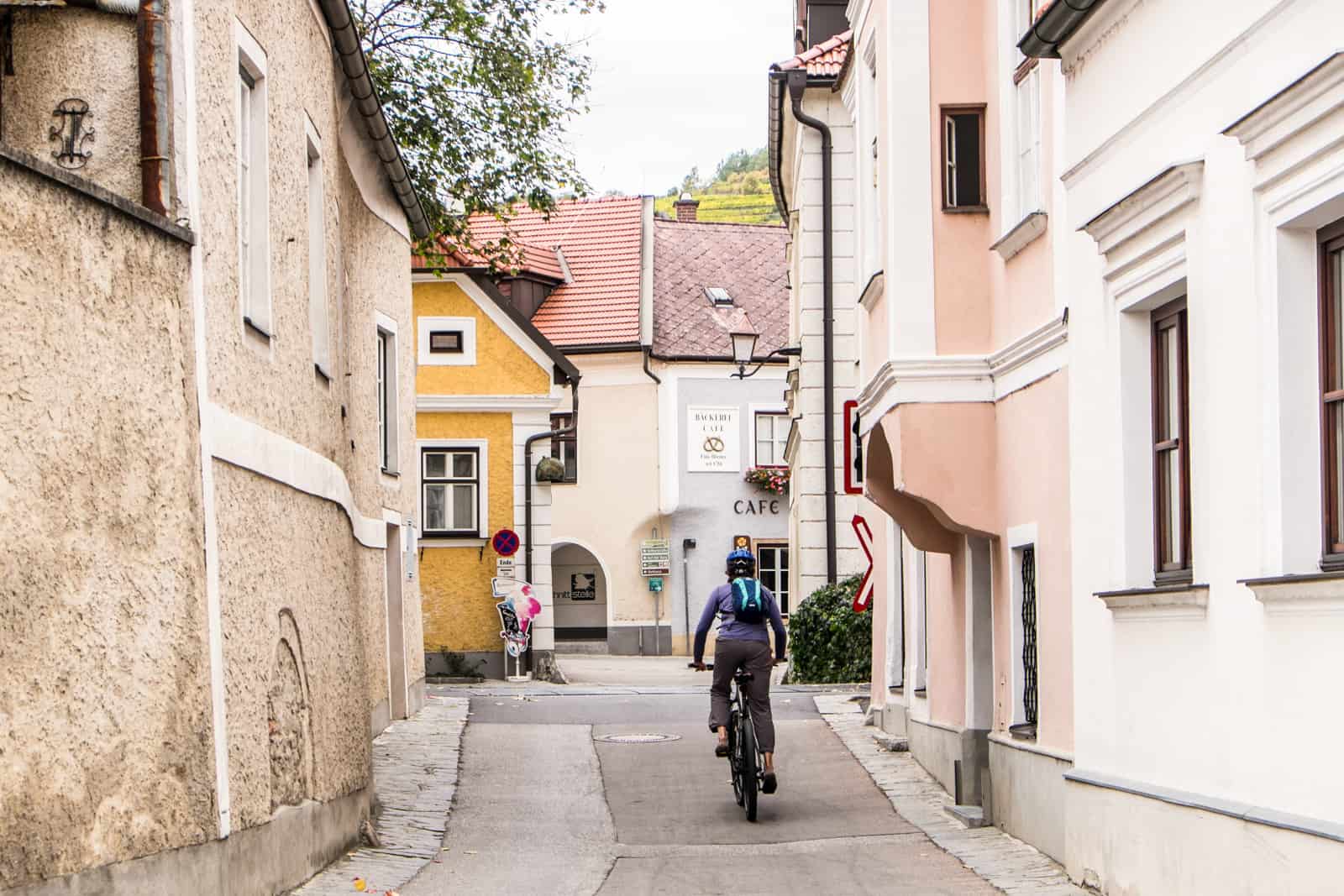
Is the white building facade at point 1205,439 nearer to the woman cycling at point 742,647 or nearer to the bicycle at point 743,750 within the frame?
the bicycle at point 743,750

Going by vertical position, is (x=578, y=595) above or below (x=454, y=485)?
below

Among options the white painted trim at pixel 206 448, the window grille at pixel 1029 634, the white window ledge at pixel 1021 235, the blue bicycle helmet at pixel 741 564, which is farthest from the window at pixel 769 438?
the white painted trim at pixel 206 448

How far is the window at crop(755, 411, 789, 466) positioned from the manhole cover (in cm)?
2990

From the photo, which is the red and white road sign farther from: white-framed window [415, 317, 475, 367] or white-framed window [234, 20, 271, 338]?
white-framed window [415, 317, 475, 367]

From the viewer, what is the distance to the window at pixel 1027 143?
466 inches

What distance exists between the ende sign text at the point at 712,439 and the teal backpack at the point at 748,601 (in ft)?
111

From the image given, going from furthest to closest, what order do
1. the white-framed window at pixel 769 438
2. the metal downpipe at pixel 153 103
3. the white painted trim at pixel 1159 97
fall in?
the white-framed window at pixel 769 438 → the metal downpipe at pixel 153 103 → the white painted trim at pixel 1159 97

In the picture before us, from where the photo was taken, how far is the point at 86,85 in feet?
26.5

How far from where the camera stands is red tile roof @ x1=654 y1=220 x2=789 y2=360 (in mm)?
48281

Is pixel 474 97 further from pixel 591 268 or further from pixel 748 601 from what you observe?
pixel 591 268

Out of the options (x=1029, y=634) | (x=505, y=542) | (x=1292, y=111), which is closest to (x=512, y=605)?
(x=505, y=542)

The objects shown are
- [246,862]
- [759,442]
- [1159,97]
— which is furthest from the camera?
[759,442]

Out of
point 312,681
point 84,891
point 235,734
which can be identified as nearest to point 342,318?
point 312,681

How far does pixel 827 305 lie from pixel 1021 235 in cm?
1578
